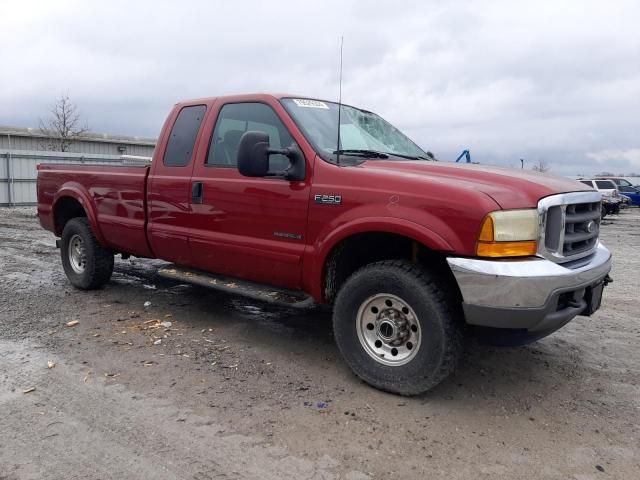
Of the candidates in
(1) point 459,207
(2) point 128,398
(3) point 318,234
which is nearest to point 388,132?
(3) point 318,234

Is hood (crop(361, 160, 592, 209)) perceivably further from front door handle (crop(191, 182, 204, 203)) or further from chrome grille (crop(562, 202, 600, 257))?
front door handle (crop(191, 182, 204, 203))

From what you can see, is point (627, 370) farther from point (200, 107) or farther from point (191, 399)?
point (200, 107)

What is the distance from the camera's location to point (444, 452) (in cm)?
290

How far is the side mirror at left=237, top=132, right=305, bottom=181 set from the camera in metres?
3.78

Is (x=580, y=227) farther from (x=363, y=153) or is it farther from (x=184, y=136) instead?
(x=184, y=136)

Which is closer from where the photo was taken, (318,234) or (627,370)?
(318,234)

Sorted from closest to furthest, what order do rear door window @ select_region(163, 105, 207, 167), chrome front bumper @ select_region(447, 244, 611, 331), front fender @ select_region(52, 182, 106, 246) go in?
chrome front bumper @ select_region(447, 244, 611, 331) < rear door window @ select_region(163, 105, 207, 167) < front fender @ select_region(52, 182, 106, 246)

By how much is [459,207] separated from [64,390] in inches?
114

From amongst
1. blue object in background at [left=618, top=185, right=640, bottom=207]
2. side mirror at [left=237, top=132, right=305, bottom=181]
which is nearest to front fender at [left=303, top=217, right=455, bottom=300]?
side mirror at [left=237, top=132, right=305, bottom=181]

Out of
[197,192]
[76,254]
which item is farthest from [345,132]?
[76,254]

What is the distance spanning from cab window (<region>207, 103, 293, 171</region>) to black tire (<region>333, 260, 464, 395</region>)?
4.12 ft

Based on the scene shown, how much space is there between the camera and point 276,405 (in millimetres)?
3396

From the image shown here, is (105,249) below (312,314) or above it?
above

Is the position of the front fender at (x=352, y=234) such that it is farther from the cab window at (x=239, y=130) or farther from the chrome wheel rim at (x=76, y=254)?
the chrome wheel rim at (x=76, y=254)
